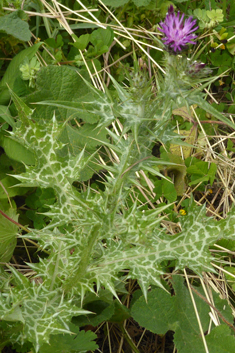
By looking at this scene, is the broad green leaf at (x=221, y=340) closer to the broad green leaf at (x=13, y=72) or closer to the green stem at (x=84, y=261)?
the green stem at (x=84, y=261)

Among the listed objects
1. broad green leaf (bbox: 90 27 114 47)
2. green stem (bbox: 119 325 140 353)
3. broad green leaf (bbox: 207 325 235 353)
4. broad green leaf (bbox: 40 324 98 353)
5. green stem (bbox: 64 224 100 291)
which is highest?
broad green leaf (bbox: 90 27 114 47)

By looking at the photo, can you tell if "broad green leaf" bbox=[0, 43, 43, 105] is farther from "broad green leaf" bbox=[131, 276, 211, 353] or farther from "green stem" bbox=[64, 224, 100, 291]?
"broad green leaf" bbox=[131, 276, 211, 353]

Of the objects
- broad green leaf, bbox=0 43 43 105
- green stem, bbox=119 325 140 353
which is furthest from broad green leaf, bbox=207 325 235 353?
broad green leaf, bbox=0 43 43 105

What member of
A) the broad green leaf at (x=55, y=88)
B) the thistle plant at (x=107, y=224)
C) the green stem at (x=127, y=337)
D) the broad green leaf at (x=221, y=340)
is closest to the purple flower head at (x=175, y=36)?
the thistle plant at (x=107, y=224)

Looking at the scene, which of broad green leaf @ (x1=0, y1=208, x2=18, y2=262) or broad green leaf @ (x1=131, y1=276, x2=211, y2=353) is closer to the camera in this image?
broad green leaf @ (x1=131, y1=276, x2=211, y2=353)

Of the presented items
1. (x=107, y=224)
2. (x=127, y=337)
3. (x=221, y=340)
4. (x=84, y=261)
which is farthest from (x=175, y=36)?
(x=127, y=337)

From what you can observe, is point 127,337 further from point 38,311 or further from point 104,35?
point 104,35

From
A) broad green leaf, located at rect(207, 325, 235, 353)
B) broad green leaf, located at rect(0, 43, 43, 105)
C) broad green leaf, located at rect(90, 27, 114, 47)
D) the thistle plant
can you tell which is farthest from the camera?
broad green leaf, located at rect(90, 27, 114, 47)
